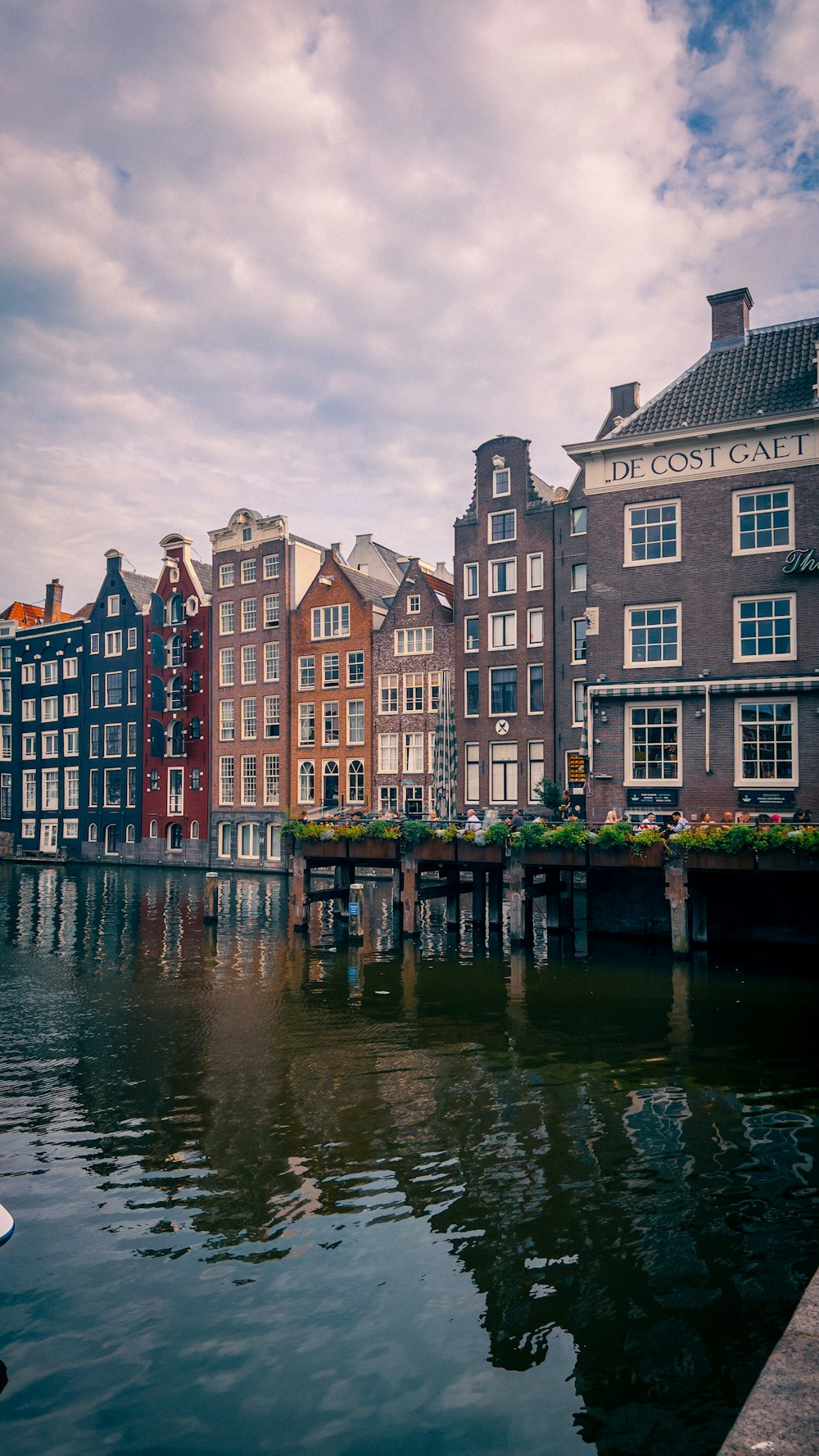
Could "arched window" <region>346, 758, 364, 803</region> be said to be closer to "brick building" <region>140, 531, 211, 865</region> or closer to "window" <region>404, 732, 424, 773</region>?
"window" <region>404, 732, 424, 773</region>

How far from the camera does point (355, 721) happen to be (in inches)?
2367

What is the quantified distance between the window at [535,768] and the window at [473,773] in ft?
10.7

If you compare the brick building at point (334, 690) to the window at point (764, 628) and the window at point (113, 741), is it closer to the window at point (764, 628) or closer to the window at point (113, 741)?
the window at point (113, 741)

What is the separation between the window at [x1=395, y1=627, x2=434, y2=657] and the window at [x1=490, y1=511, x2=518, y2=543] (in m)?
7.26

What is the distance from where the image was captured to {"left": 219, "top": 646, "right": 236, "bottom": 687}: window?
6738 centimetres

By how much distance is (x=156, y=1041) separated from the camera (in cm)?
2170

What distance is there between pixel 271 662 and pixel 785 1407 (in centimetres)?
6106

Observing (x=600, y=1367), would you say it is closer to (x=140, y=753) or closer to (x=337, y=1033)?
(x=337, y=1033)

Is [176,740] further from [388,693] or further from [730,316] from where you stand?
[730,316]

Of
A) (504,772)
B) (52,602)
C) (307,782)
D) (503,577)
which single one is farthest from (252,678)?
(52,602)

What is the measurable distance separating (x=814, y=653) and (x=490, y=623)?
23.2 meters

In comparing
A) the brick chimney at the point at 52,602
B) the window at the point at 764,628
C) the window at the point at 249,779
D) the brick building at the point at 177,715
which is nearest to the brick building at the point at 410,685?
the window at the point at 249,779

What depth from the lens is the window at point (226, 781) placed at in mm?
66938

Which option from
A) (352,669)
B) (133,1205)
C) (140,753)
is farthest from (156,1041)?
(140,753)
